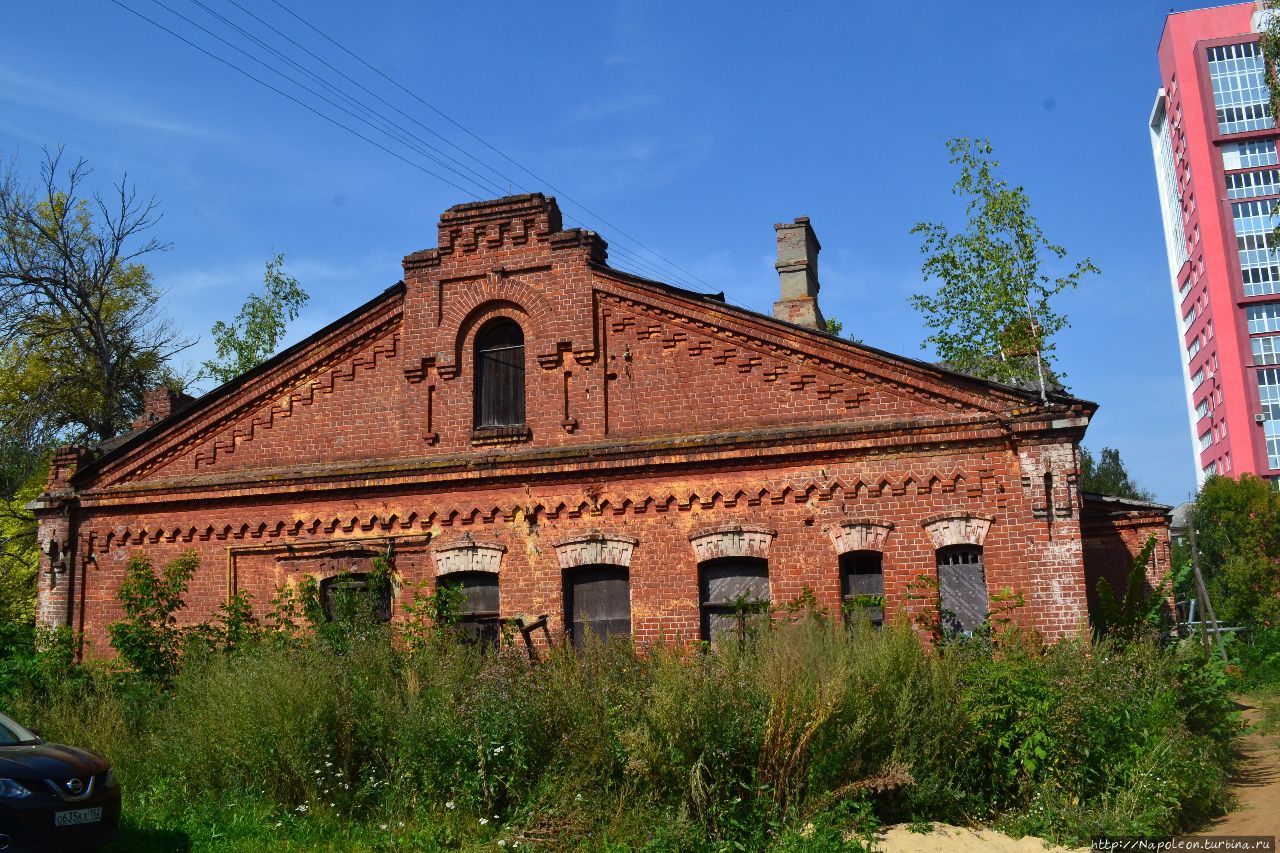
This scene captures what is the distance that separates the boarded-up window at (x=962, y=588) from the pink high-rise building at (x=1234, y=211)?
175ft

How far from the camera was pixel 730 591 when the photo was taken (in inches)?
540

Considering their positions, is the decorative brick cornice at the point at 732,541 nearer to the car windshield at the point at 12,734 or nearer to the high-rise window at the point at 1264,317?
the car windshield at the point at 12,734

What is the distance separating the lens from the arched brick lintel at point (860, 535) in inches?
516

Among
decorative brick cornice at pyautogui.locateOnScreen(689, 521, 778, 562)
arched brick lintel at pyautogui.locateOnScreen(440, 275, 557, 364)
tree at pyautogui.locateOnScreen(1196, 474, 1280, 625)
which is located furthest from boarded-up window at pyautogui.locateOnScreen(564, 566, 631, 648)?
tree at pyautogui.locateOnScreen(1196, 474, 1280, 625)

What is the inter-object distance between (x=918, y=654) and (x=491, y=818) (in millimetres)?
4555

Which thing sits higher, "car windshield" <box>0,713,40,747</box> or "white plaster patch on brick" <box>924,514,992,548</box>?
"white plaster patch on brick" <box>924,514,992,548</box>

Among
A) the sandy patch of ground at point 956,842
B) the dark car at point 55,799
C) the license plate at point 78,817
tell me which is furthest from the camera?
the sandy patch of ground at point 956,842

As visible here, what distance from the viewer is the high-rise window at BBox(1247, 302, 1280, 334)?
187 ft

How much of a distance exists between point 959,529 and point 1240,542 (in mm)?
37978

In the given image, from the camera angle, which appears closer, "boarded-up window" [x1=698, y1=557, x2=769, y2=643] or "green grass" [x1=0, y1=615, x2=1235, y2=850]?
"green grass" [x1=0, y1=615, x2=1235, y2=850]

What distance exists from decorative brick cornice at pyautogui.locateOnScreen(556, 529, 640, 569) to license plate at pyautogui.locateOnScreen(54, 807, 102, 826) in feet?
22.3

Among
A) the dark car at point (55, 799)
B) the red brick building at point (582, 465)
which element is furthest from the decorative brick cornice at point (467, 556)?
the dark car at point (55, 799)

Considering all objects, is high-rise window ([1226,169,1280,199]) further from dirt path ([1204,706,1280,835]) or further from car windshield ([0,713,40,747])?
car windshield ([0,713,40,747])

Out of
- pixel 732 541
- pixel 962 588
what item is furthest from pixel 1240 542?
pixel 732 541
